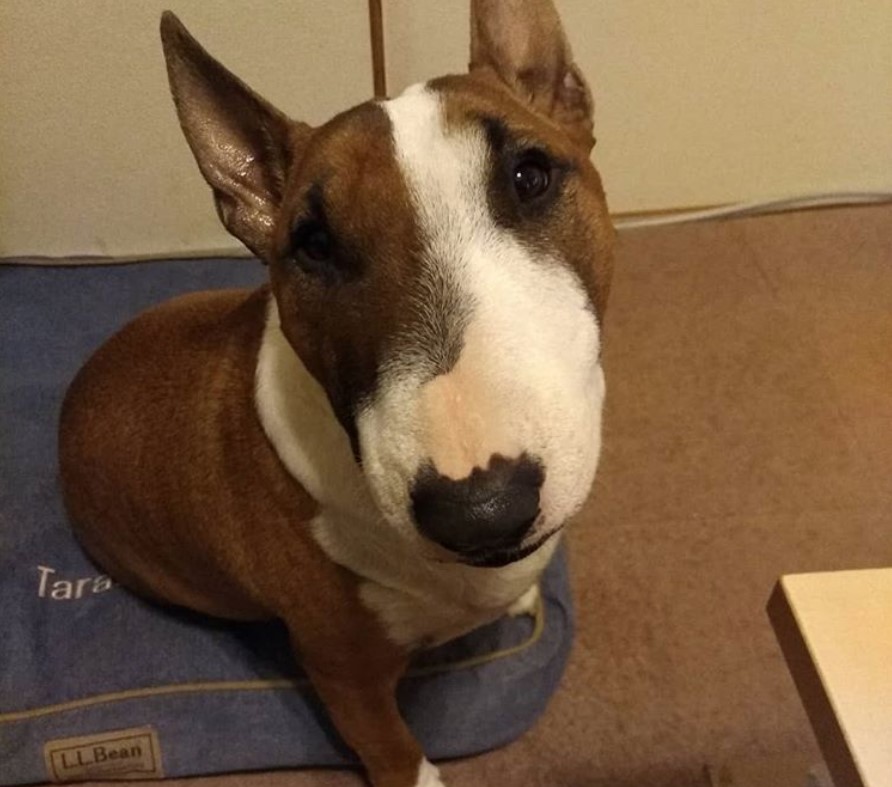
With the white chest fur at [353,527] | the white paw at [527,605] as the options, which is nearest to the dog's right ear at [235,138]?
the white chest fur at [353,527]

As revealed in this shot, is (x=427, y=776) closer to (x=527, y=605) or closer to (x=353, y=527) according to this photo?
(x=527, y=605)

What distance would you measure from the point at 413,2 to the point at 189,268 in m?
0.81

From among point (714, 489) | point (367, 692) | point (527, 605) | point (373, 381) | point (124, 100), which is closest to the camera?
point (373, 381)

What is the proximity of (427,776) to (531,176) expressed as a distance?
1015 mm

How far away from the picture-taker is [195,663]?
5.90ft

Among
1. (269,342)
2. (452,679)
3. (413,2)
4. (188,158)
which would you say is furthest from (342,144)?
(188,158)

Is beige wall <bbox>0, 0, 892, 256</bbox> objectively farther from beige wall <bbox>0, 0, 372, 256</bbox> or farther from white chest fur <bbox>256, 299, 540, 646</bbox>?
white chest fur <bbox>256, 299, 540, 646</bbox>

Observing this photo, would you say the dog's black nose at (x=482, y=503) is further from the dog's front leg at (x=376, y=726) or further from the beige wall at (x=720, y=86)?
the beige wall at (x=720, y=86)

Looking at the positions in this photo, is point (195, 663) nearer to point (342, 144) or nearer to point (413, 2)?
point (342, 144)

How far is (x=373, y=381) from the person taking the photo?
104cm

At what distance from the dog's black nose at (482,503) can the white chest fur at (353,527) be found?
30 centimetres

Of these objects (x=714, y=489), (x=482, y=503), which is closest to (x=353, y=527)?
(x=482, y=503)

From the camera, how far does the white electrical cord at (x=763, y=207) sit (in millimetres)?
2688

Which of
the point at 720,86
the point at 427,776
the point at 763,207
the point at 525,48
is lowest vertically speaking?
the point at 427,776
